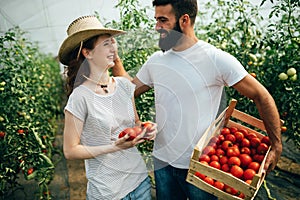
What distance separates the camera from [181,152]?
158cm

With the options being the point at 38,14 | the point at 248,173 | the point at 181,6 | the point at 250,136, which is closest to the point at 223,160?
the point at 248,173

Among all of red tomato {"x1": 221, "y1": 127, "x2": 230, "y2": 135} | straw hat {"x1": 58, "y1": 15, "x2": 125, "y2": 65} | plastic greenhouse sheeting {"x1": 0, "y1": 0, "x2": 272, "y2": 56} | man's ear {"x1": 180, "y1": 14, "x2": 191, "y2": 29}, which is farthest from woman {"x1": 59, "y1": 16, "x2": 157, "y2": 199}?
plastic greenhouse sheeting {"x1": 0, "y1": 0, "x2": 272, "y2": 56}

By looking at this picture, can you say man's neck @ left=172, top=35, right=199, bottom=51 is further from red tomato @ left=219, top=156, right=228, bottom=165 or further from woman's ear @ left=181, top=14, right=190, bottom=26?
red tomato @ left=219, top=156, right=228, bottom=165

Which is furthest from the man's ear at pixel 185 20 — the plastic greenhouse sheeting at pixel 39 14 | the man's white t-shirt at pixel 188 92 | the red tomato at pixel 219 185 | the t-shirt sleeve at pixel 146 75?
the plastic greenhouse sheeting at pixel 39 14

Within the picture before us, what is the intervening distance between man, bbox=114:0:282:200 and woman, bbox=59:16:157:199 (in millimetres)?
189

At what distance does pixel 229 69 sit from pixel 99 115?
0.70 meters

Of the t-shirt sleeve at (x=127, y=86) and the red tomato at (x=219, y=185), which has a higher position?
the t-shirt sleeve at (x=127, y=86)

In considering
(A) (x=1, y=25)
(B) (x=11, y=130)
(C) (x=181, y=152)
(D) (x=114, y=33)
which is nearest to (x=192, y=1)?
(D) (x=114, y=33)

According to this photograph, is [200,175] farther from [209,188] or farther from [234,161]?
[234,161]

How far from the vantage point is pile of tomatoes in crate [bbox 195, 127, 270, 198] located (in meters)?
1.38

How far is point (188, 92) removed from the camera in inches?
59.7

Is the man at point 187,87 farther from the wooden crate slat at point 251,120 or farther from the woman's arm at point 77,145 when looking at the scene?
the woman's arm at point 77,145

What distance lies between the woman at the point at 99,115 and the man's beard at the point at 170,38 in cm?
26

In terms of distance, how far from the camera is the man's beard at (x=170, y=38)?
5.07 ft
